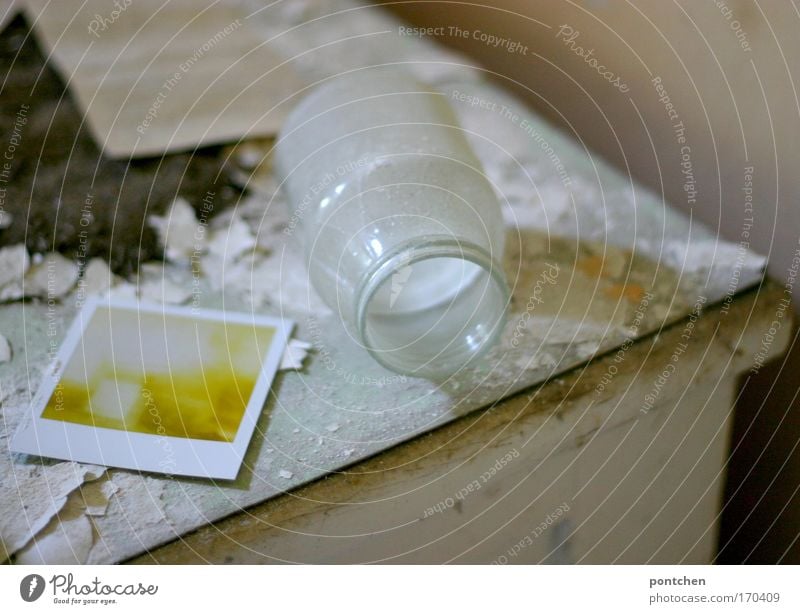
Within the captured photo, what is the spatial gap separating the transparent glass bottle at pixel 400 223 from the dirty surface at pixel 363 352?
0.02 metres

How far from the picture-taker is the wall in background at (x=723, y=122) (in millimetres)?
480

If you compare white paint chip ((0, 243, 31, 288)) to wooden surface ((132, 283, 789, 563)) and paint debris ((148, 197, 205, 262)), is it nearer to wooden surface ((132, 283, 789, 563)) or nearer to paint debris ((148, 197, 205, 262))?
paint debris ((148, 197, 205, 262))

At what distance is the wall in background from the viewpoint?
0.48 meters

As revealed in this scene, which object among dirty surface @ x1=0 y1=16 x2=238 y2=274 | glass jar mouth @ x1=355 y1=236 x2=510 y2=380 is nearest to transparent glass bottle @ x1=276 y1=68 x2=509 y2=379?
glass jar mouth @ x1=355 y1=236 x2=510 y2=380

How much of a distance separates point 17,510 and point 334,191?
229 mm

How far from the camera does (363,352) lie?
0.44m

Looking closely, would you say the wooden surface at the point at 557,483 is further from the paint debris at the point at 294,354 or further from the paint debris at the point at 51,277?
the paint debris at the point at 51,277

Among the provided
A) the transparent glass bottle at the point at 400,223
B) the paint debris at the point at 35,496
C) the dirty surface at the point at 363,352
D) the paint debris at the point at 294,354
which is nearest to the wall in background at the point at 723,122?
the dirty surface at the point at 363,352

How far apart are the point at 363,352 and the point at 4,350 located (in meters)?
0.20
